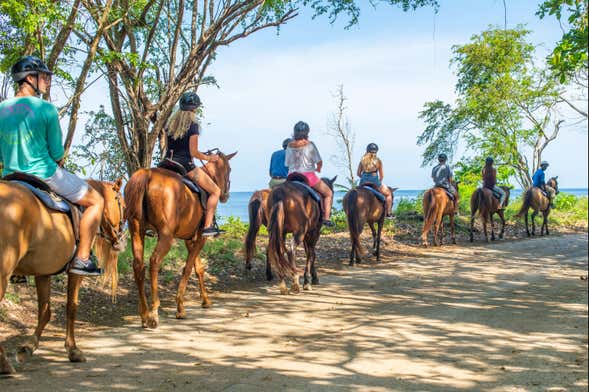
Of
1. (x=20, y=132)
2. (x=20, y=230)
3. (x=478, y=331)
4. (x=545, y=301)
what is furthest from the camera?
(x=545, y=301)

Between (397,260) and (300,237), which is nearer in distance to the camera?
(300,237)

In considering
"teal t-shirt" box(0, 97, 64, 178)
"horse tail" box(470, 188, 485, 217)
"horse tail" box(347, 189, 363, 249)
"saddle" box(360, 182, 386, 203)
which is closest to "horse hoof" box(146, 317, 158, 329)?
"teal t-shirt" box(0, 97, 64, 178)

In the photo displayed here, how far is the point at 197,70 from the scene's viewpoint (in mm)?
14969

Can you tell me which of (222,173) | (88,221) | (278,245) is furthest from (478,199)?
(88,221)

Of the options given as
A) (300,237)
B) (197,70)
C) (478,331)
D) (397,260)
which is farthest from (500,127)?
(478,331)

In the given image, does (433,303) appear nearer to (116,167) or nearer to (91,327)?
(91,327)

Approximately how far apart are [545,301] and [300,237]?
13.1 ft

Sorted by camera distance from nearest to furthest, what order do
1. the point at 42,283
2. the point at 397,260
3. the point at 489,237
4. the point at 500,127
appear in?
1. the point at 42,283
2. the point at 397,260
3. the point at 489,237
4. the point at 500,127

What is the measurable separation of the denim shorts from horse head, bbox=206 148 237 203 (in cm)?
309

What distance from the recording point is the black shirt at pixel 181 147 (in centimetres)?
800

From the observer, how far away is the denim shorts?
554 cm

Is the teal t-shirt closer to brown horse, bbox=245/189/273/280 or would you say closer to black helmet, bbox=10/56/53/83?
black helmet, bbox=10/56/53/83

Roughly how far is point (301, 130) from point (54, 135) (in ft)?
17.9

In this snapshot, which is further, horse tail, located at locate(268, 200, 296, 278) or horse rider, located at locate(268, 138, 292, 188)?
horse rider, located at locate(268, 138, 292, 188)
